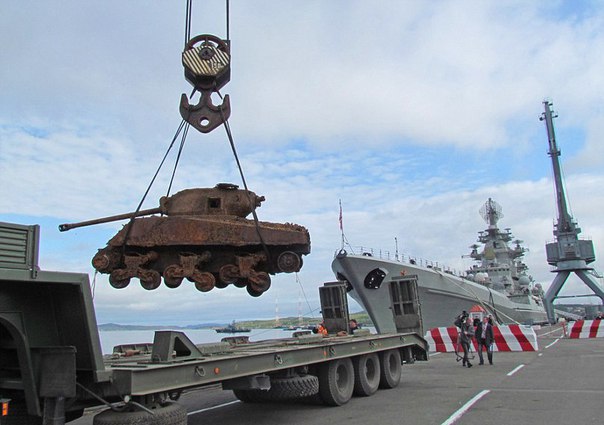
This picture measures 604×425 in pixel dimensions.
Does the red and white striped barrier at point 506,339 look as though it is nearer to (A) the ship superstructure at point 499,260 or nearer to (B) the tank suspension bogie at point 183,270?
(B) the tank suspension bogie at point 183,270

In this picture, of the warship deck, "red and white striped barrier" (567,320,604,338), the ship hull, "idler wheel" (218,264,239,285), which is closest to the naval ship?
the ship hull

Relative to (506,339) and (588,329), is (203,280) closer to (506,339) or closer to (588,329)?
(506,339)

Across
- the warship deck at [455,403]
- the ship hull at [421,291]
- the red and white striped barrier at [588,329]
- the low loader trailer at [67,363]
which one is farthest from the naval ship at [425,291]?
the low loader trailer at [67,363]

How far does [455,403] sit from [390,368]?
2324mm

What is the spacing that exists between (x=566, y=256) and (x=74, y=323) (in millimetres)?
58337

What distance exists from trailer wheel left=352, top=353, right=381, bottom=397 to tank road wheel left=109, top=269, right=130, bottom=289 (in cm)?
419

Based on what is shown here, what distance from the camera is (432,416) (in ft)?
26.0

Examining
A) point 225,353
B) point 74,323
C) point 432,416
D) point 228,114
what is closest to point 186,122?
point 228,114

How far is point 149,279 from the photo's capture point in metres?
9.54

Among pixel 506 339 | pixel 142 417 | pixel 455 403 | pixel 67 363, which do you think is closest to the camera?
pixel 67 363

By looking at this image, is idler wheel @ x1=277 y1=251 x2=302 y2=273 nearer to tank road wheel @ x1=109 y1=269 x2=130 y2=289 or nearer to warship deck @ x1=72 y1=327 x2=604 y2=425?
warship deck @ x1=72 y1=327 x2=604 y2=425

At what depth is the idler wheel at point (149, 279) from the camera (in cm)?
→ 949

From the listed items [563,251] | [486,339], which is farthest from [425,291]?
[563,251]

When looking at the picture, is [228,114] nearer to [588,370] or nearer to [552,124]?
[588,370]
